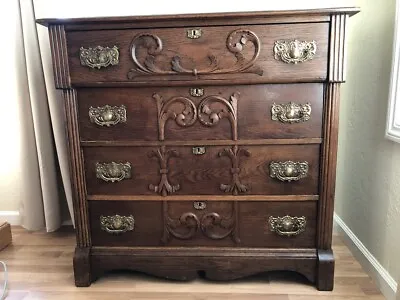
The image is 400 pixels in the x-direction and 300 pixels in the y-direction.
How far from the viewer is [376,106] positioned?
4.66ft

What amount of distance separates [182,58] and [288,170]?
577mm

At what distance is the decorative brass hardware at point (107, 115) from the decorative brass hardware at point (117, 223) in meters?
0.38

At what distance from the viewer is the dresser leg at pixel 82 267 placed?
136 centimetres

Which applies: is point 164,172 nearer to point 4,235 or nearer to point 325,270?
point 325,270

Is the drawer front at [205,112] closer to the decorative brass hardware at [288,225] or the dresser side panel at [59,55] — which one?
the dresser side panel at [59,55]

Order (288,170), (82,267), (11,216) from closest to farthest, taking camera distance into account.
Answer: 1. (288,170)
2. (82,267)
3. (11,216)

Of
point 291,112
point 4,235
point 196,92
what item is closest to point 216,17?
point 196,92

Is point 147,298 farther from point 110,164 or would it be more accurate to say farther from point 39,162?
point 39,162

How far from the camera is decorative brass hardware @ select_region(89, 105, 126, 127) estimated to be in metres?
1.25

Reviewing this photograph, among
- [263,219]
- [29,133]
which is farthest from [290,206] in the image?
[29,133]

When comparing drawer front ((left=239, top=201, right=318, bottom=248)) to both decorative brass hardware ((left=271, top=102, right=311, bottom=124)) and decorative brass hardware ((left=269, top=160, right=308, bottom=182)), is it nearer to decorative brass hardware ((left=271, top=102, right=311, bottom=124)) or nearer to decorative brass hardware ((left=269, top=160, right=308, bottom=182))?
decorative brass hardware ((left=269, top=160, right=308, bottom=182))

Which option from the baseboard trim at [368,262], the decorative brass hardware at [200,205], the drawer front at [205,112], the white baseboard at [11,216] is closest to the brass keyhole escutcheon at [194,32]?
the drawer front at [205,112]

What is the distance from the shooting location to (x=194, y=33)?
1.18m

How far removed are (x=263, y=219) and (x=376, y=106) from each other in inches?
27.5
